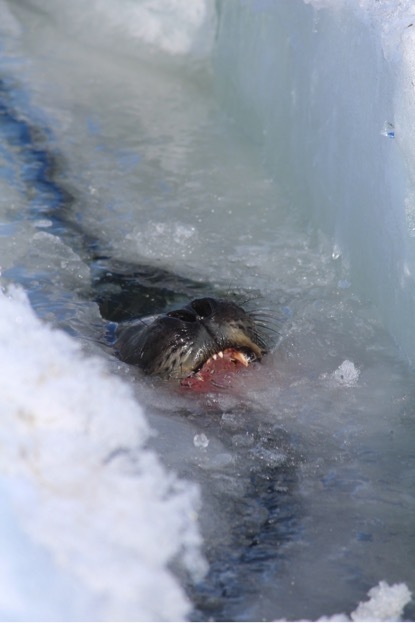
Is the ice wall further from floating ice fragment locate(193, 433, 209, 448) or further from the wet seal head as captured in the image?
floating ice fragment locate(193, 433, 209, 448)

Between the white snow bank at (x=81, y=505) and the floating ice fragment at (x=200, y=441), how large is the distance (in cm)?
14

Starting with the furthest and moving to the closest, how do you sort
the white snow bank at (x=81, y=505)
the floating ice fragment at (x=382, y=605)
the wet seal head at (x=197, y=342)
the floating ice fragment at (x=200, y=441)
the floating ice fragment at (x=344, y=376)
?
the floating ice fragment at (x=344, y=376) < the wet seal head at (x=197, y=342) < the floating ice fragment at (x=200, y=441) < the floating ice fragment at (x=382, y=605) < the white snow bank at (x=81, y=505)

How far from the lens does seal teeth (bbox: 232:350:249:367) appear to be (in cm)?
333

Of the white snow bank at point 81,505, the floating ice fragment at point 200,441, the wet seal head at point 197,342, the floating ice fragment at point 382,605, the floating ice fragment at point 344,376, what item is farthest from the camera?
the floating ice fragment at point 344,376

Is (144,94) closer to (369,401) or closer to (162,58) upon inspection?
(162,58)

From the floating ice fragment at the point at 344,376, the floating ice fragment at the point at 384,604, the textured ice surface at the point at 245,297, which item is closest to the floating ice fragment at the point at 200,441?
the textured ice surface at the point at 245,297

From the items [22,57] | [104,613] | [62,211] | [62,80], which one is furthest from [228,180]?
[104,613]

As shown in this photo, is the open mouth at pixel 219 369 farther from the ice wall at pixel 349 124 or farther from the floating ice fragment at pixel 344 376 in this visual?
the ice wall at pixel 349 124

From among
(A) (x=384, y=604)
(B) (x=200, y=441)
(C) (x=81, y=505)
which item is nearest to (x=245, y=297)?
(B) (x=200, y=441)

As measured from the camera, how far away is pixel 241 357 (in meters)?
3.35

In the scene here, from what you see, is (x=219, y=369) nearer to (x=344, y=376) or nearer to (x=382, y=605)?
(x=344, y=376)

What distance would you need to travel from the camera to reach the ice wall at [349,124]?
336 centimetres

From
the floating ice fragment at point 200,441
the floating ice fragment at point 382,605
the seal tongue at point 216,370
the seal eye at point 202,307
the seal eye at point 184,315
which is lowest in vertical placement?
the seal tongue at point 216,370

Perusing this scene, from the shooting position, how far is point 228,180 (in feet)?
16.6
